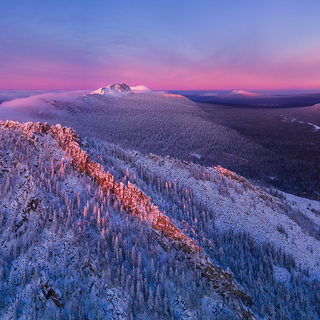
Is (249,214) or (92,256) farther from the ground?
(92,256)

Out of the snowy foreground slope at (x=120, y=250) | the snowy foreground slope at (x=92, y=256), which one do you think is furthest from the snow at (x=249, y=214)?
the snowy foreground slope at (x=92, y=256)

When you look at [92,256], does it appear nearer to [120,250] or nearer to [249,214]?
[120,250]

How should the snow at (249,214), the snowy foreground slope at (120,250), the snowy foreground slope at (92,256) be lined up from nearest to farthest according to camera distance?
the snowy foreground slope at (92,256)
the snowy foreground slope at (120,250)
the snow at (249,214)

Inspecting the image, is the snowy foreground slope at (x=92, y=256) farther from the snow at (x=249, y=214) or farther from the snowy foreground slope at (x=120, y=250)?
the snow at (x=249, y=214)

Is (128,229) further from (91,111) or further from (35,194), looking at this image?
(91,111)

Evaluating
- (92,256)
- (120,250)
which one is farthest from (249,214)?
(92,256)

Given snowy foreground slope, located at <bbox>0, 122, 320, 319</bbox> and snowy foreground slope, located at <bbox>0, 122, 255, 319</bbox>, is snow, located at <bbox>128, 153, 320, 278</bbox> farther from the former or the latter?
snowy foreground slope, located at <bbox>0, 122, 255, 319</bbox>

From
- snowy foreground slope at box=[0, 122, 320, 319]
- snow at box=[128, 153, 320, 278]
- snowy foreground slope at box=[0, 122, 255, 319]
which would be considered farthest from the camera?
snow at box=[128, 153, 320, 278]

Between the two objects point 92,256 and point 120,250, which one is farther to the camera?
point 120,250

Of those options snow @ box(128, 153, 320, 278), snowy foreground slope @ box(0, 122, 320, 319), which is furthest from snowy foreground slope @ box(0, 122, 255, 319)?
snow @ box(128, 153, 320, 278)
